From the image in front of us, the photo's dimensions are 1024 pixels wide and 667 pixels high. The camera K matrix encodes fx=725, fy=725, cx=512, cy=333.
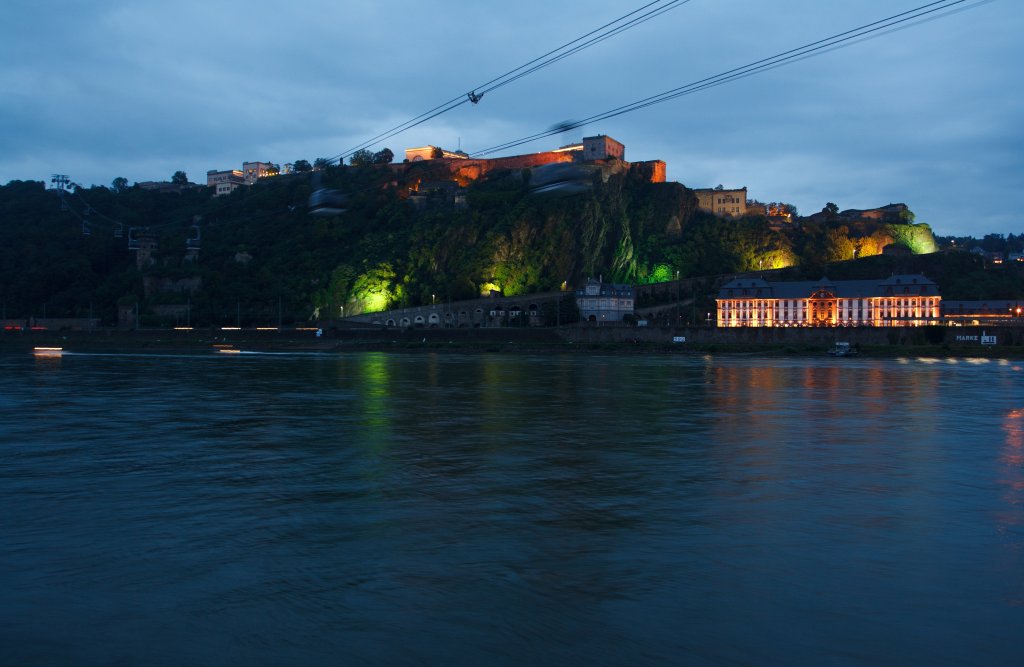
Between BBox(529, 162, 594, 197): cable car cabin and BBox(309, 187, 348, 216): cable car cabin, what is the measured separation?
32.4 meters

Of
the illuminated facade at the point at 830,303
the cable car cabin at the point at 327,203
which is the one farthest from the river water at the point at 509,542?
the cable car cabin at the point at 327,203

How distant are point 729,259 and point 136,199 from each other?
109229mm

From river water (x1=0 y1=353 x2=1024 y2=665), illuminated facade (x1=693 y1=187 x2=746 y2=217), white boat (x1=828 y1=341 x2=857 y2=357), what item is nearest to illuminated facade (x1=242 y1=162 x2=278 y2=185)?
illuminated facade (x1=693 y1=187 x2=746 y2=217)

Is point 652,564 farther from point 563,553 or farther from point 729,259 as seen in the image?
point 729,259

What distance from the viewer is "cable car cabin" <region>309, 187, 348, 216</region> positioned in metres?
119

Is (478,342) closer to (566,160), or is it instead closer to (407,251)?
(407,251)

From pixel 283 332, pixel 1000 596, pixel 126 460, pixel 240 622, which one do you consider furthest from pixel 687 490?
pixel 283 332

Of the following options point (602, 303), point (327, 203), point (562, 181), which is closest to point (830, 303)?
point (602, 303)

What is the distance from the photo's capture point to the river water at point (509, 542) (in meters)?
5.66

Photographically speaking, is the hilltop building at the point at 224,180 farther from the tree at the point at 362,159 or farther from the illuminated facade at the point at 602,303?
the illuminated facade at the point at 602,303

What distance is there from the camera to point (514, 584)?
689cm

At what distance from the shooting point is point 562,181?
10725 centimetres

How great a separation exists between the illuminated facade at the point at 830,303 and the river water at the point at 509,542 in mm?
66395

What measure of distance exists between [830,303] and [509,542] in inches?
3229
